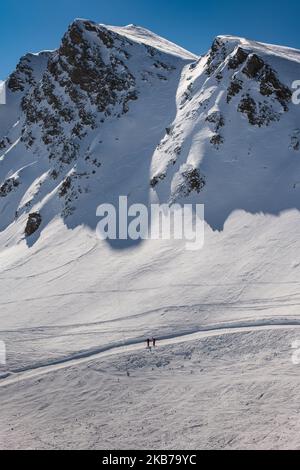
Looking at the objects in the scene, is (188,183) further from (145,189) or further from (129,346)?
(129,346)

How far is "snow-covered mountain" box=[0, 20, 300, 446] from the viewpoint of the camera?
33.2 m

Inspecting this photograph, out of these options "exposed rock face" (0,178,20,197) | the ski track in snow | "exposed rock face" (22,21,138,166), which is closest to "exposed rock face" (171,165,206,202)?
the ski track in snow

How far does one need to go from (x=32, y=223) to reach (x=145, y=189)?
52.6 ft

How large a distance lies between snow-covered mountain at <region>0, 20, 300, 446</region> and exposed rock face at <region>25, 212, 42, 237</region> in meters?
0.15

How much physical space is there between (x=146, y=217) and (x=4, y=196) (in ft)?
101

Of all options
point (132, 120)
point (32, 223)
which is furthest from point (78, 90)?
point (32, 223)

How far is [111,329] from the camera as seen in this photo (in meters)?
32.6

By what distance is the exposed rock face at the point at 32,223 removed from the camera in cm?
5572

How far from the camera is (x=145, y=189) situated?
172 ft

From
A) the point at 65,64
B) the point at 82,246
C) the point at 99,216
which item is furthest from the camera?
the point at 65,64

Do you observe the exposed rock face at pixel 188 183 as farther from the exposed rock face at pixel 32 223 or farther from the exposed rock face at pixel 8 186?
the exposed rock face at pixel 8 186
